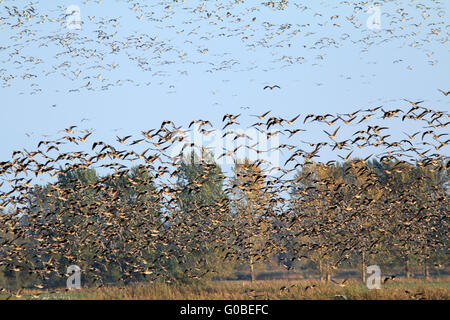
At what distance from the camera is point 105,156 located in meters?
29.7
